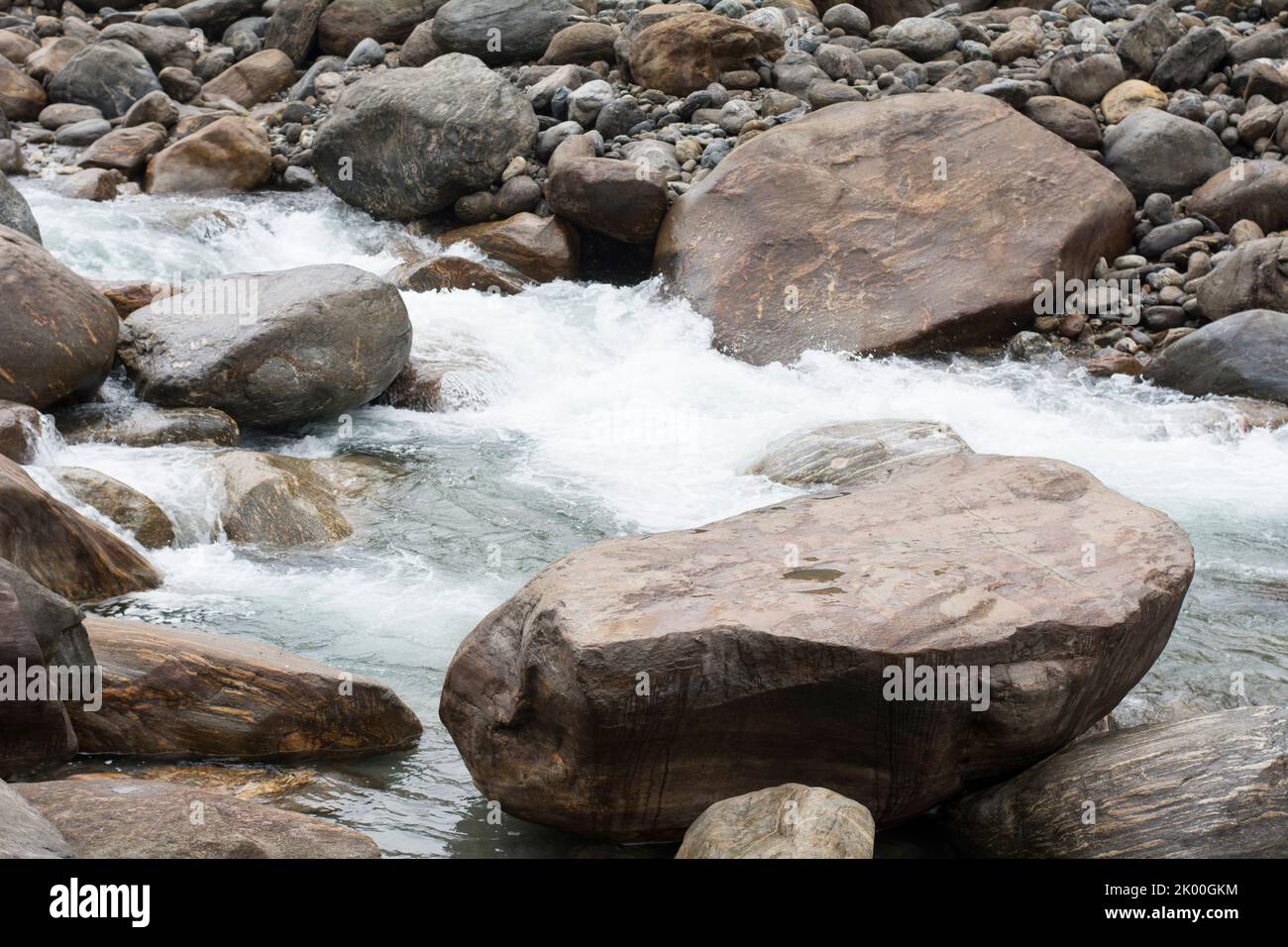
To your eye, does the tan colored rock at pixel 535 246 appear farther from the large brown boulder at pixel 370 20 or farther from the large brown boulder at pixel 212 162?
the large brown boulder at pixel 370 20

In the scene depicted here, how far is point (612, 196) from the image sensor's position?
1245cm

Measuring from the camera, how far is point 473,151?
13.2 metres

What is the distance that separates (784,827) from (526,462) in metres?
5.64

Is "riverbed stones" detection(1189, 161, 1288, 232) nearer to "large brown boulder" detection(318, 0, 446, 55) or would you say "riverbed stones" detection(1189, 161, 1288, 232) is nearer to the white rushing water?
the white rushing water

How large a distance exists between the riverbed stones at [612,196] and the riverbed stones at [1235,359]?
471 cm

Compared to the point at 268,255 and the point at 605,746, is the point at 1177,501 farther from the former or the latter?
the point at 268,255

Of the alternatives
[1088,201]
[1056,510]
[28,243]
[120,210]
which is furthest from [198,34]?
[1056,510]

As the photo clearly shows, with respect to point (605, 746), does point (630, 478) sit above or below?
below

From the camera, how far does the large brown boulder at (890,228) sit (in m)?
11.3

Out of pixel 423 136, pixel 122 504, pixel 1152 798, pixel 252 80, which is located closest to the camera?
pixel 1152 798

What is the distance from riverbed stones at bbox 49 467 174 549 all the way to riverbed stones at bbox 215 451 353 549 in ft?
1.16

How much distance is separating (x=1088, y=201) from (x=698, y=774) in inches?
356

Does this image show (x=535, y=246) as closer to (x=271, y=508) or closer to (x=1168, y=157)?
(x=271, y=508)

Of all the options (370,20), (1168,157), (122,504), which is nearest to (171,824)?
(122,504)
